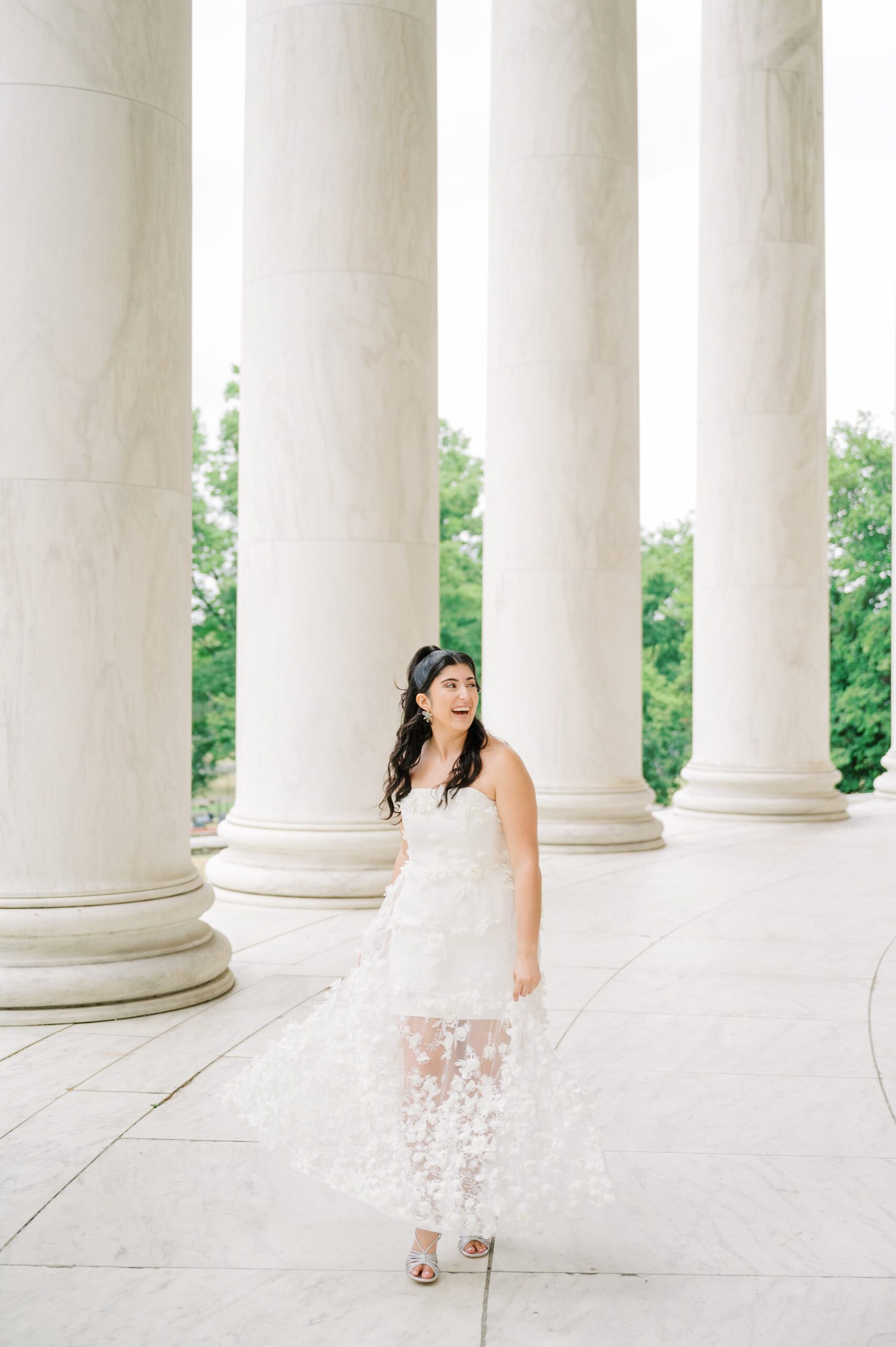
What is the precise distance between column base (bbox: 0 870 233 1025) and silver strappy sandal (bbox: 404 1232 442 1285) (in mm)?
42434

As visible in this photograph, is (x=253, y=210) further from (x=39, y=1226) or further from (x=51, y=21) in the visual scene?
(x=39, y=1226)

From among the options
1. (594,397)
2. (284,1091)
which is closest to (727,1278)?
(284,1091)

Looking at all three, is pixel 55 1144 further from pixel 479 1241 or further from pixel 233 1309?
pixel 479 1241

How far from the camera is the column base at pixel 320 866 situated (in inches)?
5251

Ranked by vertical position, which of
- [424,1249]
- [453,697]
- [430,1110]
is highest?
[453,697]

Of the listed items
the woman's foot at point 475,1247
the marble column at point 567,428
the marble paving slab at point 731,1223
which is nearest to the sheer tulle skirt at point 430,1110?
the woman's foot at point 475,1247

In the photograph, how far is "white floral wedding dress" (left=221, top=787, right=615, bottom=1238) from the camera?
183 ft

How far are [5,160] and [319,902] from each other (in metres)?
74.5

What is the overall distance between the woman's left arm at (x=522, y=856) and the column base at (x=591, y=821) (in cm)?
12145

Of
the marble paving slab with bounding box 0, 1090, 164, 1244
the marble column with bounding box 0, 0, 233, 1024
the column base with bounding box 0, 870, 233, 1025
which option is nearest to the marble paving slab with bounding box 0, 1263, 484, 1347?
the marble paving slab with bounding box 0, 1090, 164, 1244

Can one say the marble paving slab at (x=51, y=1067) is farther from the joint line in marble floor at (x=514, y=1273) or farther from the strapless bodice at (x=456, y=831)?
the strapless bodice at (x=456, y=831)

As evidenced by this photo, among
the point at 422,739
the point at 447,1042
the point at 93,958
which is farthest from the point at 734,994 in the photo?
the point at 422,739

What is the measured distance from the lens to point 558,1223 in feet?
198

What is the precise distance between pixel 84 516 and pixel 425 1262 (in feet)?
187
